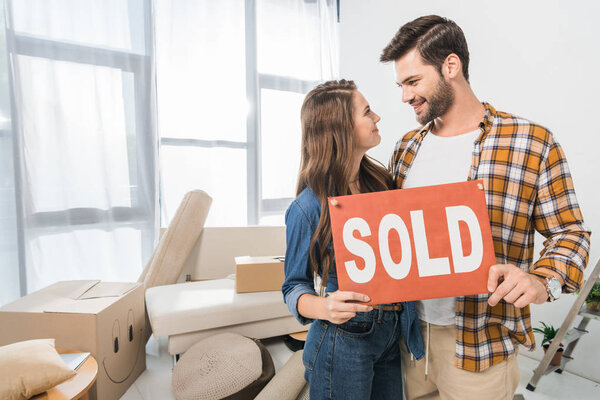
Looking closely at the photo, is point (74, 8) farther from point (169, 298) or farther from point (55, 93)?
point (169, 298)

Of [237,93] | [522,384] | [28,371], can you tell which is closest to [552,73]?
[522,384]

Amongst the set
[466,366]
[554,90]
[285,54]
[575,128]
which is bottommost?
[466,366]

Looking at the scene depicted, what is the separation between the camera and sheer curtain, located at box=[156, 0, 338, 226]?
2.91 m

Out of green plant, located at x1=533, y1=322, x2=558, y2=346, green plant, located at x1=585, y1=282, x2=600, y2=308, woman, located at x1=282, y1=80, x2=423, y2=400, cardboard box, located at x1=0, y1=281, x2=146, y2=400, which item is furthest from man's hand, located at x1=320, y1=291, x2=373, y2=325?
green plant, located at x1=533, y1=322, x2=558, y2=346

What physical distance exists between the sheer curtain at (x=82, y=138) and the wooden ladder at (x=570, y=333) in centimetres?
272

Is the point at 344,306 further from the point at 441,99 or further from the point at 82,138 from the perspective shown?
the point at 82,138

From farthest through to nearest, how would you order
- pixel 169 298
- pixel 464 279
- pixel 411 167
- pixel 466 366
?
pixel 169 298
pixel 411 167
pixel 466 366
pixel 464 279

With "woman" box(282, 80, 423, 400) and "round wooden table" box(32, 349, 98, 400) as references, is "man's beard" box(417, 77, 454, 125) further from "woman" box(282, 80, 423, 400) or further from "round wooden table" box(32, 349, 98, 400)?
"round wooden table" box(32, 349, 98, 400)

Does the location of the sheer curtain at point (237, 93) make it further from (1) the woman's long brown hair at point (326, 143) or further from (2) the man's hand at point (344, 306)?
(2) the man's hand at point (344, 306)

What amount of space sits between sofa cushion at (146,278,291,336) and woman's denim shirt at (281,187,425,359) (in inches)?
49.9

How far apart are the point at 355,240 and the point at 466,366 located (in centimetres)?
46

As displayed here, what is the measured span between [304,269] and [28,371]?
1.06 metres

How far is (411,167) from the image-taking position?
108 cm

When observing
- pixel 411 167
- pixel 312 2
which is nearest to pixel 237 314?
pixel 411 167
